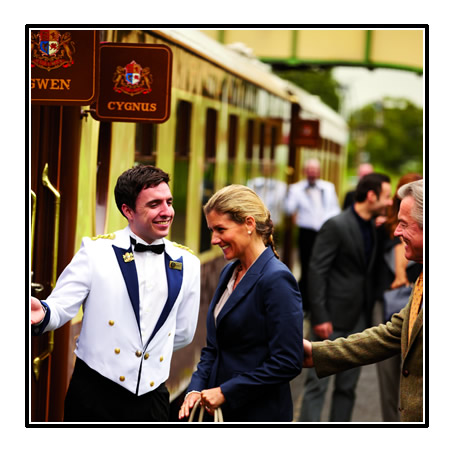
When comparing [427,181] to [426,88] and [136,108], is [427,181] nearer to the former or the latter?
[426,88]

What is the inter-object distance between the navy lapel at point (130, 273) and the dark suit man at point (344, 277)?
10.5ft

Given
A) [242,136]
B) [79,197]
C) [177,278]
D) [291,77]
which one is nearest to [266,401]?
[177,278]

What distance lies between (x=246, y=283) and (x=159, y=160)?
110 inches

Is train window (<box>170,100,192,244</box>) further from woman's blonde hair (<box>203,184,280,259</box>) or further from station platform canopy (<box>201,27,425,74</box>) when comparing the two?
station platform canopy (<box>201,27,425,74</box>)

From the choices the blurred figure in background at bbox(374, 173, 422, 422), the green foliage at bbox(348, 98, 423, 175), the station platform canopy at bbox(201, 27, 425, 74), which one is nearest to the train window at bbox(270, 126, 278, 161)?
the station platform canopy at bbox(201, 27, 425, 74)

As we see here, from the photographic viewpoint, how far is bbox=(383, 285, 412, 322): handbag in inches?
257

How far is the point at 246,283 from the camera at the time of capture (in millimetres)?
3854

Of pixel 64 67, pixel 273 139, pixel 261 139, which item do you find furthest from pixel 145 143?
pixel 273 139

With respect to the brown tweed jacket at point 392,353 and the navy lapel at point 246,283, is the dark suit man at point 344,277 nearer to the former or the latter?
the brown tweed jacket at point 392,353

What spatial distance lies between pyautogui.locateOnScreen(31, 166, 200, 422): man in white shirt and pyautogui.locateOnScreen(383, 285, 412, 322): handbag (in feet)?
9.05

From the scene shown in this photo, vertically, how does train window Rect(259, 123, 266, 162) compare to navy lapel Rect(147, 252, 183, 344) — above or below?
above

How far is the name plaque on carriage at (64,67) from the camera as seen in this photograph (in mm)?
4477

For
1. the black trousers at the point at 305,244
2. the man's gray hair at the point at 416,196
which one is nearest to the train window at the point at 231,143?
the black trousers at the point at 305,244

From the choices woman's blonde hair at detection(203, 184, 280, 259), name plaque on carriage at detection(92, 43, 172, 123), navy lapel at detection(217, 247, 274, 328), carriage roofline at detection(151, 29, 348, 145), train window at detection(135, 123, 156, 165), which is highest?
carriage roofline at detection(151, 29, 348, 145)
